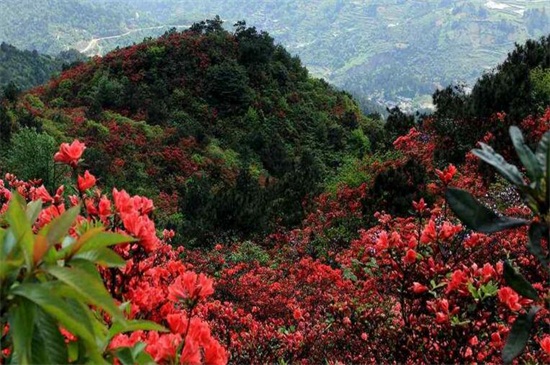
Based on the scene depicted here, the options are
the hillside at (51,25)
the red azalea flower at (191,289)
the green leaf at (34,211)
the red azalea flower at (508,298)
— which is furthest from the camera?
the hillside at (51,25)

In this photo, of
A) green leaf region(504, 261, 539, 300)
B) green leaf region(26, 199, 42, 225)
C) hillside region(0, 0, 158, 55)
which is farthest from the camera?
hillside region(0, 0, 158, 55)

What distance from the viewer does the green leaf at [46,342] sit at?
102 centimetres

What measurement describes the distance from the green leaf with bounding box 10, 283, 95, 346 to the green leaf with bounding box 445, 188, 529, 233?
3.17 ft

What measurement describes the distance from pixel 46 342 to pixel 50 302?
123mm

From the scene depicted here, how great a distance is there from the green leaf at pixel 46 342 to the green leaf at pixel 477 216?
3.31 ft

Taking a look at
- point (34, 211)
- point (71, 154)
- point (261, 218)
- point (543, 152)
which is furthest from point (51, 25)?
point (543, 152)

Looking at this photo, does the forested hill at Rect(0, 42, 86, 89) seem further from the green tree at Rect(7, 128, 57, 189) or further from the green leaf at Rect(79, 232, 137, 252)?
the green leaf at Rect(79, 232, 137, 252)

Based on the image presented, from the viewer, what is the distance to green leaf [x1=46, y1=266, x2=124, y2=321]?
961mm

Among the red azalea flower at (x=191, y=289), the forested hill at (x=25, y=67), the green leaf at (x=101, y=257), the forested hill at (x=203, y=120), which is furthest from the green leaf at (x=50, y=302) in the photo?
the forested hill at (x=25, y=67)

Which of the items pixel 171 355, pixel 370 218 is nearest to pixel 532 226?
pixel 171 355

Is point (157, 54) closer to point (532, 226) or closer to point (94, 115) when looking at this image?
point (94, 115)

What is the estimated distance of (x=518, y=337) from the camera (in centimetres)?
138

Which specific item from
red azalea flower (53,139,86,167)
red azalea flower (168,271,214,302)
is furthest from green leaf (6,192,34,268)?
red azalea flower (53,139,86,167)

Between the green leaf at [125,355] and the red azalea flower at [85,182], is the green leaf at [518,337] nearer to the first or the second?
the green leaf at [125,355]
